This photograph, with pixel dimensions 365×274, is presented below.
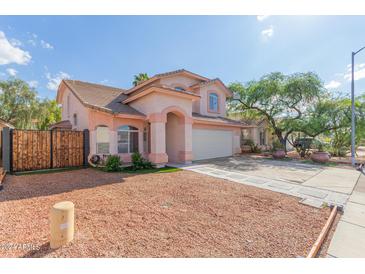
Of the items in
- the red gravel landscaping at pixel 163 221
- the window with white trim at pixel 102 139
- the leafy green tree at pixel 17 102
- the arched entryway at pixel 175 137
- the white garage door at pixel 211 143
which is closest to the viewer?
the red gravel landscaping at pixel 163 221

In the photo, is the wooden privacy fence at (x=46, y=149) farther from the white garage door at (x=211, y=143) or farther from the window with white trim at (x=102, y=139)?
the white garage door at (x=211, y=143)

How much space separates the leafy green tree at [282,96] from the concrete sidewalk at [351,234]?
1318cm

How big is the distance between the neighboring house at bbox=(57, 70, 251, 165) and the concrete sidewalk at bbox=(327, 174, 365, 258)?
27.9ft

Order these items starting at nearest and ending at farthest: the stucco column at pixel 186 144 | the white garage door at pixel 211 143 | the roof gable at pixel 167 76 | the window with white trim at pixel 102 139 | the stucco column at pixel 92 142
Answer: the stucco column at pixel 92 142 → the window with white trim at pixel 102 139 → the stucco column at pixel 186 144 → the roof gable at pixel 167 76 → the white garage door at pixel 211 143

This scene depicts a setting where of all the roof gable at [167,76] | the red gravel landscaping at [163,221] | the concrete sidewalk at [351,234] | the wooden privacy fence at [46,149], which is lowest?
the concrete sidewalk at [351,234]

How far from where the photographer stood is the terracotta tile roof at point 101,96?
11.4 meters

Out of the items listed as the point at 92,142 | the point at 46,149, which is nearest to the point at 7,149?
the point at 46,149

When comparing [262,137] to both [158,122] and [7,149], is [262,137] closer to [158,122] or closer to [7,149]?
[158,122]

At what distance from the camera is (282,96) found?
17969 mm

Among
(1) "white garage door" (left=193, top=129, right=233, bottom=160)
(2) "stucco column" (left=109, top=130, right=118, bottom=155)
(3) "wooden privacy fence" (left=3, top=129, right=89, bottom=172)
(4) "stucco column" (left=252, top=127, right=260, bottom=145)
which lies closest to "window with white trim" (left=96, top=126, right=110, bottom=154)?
(2) "stucco column" (left=109, top=130, right=118, bottom=155)

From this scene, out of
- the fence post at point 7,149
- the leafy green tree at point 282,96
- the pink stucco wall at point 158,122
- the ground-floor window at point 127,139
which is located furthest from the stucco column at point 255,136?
the fence post at point 7,149

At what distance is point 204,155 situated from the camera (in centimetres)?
1452

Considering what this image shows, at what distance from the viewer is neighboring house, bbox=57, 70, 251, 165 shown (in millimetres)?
10828
